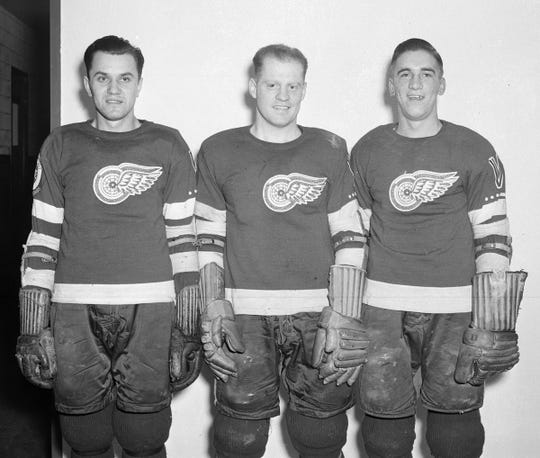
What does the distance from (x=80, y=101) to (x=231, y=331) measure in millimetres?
1313

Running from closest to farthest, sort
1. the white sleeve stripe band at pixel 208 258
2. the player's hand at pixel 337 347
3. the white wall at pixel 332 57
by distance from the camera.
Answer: the player's hand at pixel 337 347, the white sleeve stripe band at pixel 208 258, the white wall at pixel 332 57

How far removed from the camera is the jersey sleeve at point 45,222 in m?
2.19

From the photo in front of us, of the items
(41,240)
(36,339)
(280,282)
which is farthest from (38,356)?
(280,282)

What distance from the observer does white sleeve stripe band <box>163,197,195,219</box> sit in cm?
223

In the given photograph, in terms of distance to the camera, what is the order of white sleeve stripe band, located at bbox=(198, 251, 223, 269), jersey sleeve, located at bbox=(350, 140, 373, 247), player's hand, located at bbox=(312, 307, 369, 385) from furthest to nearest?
jersey sleeve, located at bbox=(350, 140, 373, 247)
white sleeve stripe band, located at bbox=(198, 251, 223, 269)
player's hand, located at bbox=(312, 307, 369, 385)

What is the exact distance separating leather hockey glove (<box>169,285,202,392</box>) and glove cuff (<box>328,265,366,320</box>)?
1.48ft

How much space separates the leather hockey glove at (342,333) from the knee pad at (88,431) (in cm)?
75

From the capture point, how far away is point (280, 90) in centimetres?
220

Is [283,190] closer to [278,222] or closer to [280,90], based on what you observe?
[278,222]

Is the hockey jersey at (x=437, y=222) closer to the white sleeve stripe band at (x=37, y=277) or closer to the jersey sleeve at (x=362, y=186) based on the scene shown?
the jersey sleeve at (x=362, y=186)

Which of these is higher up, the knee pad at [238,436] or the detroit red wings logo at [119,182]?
the detroit red wings logo at [119,182]

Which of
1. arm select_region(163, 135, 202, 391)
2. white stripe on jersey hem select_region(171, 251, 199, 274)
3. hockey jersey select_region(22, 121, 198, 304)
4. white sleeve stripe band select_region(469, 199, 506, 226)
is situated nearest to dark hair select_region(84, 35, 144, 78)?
hockey jersey select_region(22, 121, 198, 304)

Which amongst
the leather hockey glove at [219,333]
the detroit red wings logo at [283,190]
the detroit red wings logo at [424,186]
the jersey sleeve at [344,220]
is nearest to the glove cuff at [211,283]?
the leather hockey glove at [219,333]

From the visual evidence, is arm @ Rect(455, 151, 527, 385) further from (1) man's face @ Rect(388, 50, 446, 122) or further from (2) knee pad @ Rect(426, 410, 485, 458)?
(1) man's face @ Rect(388, 50, 446, 122)
